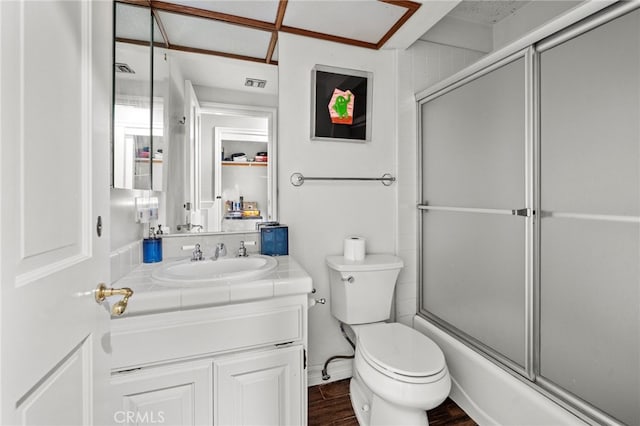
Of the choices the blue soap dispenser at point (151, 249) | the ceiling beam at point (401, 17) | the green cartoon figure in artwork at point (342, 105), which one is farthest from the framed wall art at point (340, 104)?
the blue soap dispenser at point (151, 249)

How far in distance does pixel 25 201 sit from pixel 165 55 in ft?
4.49

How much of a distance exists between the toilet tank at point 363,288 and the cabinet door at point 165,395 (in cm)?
78

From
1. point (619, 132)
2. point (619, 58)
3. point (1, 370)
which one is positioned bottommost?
point (1, 370)

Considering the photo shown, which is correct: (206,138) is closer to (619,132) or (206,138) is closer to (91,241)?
(91,241)

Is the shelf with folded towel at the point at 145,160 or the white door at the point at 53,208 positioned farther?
the shelf with folded towel at the point at 145,160

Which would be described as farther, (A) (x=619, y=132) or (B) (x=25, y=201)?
(A) (x=619, y=132)

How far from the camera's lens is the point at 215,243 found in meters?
1.59

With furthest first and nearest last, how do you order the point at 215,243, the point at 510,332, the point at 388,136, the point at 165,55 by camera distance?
the point at 388,136
the point at 215,243
the point at 165,55
the point at 510,332

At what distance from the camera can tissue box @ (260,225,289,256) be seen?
5.21 ft

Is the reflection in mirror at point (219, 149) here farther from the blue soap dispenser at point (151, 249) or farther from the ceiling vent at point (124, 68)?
the ceiling vent at point (124, 68)

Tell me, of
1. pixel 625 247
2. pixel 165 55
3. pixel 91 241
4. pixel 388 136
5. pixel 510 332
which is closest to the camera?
pixel 91 241

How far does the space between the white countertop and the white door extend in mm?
303

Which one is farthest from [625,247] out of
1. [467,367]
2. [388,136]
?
[388,136]

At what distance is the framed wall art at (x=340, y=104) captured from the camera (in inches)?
68.4
